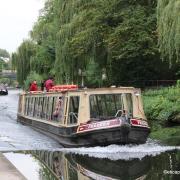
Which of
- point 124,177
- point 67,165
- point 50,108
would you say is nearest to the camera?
point 124,177

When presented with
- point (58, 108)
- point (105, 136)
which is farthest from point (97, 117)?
point (58, 108)

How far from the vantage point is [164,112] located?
88.5 ft

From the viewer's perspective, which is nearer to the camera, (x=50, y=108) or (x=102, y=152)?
(x=102, y=152)

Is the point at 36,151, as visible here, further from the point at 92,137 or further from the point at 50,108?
the point at 50,108

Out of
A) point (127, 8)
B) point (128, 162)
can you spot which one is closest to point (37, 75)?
point (127, 8)

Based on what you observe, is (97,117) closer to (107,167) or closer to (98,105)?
(98,105)

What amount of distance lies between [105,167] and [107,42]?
766 inches

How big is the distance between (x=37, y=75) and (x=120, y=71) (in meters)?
19.0

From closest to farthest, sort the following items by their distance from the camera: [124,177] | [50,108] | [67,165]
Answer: [124,177]
[67,165]
[50,108]

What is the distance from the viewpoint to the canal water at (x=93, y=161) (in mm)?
12797

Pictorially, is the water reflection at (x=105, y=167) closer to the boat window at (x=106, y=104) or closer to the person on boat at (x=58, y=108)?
the boat window at (x=106, y=104)

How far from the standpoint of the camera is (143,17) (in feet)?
106

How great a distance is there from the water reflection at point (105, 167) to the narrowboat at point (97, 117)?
4.24 feet

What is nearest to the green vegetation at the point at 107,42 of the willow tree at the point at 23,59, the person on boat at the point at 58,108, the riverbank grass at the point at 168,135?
the riverbank grass at the point at 168,135
